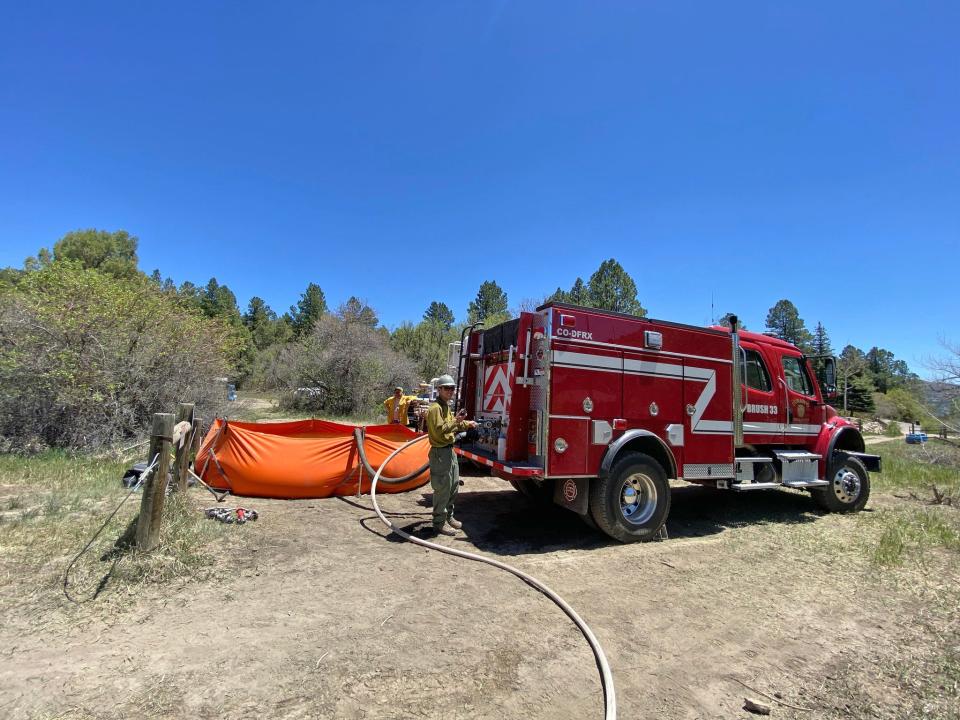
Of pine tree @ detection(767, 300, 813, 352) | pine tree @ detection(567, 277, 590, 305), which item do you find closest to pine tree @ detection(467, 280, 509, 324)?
pine tree @ detection(567, 277, 590, 305)

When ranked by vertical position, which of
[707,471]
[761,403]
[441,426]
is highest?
[761,403]

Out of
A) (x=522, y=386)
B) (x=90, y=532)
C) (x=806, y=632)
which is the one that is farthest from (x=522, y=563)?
(x=90, y=532)

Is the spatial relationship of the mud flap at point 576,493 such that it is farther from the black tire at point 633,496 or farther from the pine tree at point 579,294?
the pine tree at point 579,294

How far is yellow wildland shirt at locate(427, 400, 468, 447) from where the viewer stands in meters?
5.89

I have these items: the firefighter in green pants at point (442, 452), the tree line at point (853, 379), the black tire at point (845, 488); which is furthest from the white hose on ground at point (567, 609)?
the tree line at point (853, 379)

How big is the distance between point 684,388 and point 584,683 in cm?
440

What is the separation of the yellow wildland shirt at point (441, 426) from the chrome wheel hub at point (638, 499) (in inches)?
86.4

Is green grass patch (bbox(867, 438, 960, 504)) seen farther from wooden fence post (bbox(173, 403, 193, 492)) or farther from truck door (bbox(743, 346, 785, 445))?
wooden fence post (bbox(173, 403, 193, 492))

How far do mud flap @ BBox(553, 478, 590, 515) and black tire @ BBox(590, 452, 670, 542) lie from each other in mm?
82

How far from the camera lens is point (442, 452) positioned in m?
6.07

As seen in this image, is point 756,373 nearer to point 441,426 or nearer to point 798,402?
point 798,402

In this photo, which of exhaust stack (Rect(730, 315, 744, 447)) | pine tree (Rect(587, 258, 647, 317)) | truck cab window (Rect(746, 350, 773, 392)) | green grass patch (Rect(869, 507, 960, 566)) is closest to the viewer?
green grass patch (Rect(869, 507, 960, 566))

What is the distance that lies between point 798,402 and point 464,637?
7.34 m

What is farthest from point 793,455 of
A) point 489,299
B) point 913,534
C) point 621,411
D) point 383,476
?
point 489,299
